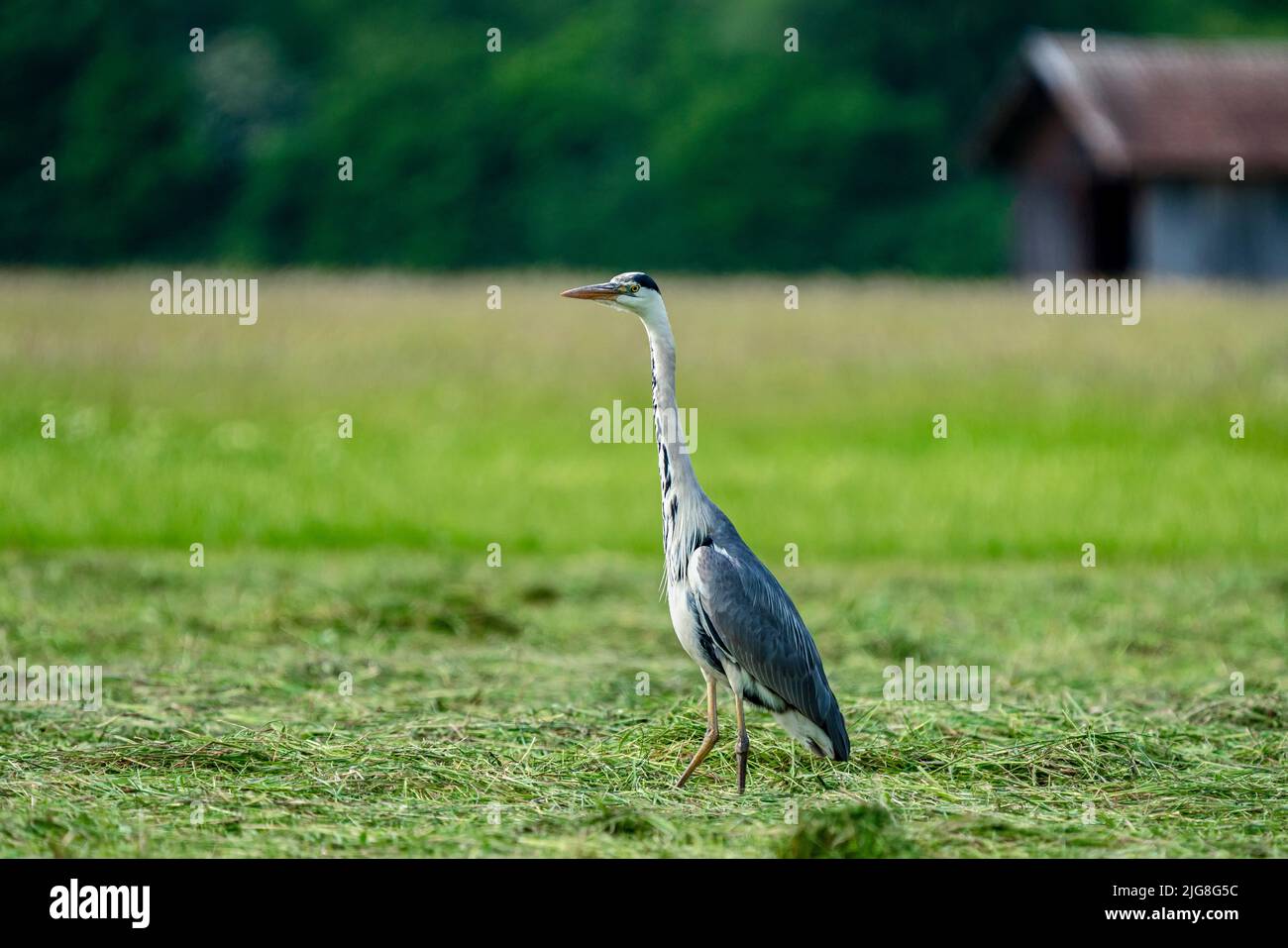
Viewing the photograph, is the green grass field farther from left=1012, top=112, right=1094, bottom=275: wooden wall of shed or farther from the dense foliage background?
the dense foliage background

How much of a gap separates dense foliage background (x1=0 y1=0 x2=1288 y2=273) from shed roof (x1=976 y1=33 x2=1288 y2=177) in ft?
31.2

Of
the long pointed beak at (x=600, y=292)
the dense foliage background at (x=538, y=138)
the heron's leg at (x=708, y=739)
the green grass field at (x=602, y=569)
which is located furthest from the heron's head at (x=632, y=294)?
the dense foliage background at (x=538, y=138)

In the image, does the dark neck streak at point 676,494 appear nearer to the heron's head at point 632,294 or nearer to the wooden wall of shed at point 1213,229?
the heron's head at point 632,294

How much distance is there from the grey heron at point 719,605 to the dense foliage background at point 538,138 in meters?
37.3

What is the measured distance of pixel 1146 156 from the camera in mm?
29641

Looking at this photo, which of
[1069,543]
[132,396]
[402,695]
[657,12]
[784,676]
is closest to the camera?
[784,676]

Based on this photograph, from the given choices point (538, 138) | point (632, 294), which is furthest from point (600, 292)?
point (538, 138)

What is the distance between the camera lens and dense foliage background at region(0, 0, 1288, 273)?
1761 inches

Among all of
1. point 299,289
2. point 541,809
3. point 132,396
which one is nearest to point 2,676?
point 541,809

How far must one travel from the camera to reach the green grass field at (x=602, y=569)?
633cm

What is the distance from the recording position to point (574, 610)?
1071 cm
